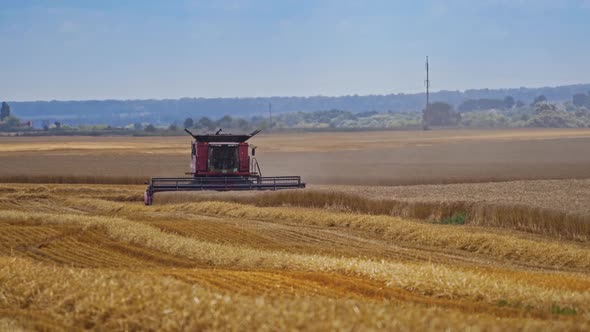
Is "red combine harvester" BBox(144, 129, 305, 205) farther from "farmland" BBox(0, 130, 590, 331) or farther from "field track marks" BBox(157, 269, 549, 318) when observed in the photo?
"field track marks" BBox(157, 269, 549, 318)

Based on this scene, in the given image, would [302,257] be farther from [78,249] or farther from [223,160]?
[223,160]

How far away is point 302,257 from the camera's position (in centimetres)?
1759

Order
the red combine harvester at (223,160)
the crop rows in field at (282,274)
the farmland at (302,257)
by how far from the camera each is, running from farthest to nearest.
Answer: the red combine harvester at (223,160), the farmland at (302,257), the crop rows in field at (282,274)

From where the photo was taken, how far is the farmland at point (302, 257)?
10.1m

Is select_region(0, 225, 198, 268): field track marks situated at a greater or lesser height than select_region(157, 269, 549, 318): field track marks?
lesser

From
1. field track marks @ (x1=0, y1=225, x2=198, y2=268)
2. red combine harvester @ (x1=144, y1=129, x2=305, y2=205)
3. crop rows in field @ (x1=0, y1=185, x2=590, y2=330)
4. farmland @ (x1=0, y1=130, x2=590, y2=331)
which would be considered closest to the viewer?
crop rows in field @ (x1=0, y1=185, x2=590, y2=330)

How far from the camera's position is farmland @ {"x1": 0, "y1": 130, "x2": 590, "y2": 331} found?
33.2ft

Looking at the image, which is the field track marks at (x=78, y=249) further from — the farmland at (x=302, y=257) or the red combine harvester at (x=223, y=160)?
the red combine harvester at (x=223, y=160)

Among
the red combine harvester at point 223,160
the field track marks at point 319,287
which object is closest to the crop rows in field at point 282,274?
the field track marks at point 319,287

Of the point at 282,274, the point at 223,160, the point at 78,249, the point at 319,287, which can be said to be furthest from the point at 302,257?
the point at 223,160

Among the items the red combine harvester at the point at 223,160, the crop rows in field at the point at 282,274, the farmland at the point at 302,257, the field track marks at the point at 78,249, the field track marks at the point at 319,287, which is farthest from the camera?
the red combine harvester at the point at 223,160

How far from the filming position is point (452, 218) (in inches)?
1087

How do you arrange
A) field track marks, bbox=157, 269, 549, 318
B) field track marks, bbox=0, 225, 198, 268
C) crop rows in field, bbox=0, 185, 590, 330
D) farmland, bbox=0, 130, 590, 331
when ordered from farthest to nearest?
field track marks, bbox=0, 225, 198, 268 → field track marks, bbox=157, 269, 549, 318 → farmland, bbox=0, 130, 590, 331 → crop rows in field, bbox=0, 185, 590, 330

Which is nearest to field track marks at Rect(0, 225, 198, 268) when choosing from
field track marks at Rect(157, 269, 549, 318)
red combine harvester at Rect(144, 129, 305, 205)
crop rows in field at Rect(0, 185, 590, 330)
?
crop rows in field at Rect(0, 185, 590, 330)
